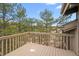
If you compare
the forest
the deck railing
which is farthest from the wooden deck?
the forest

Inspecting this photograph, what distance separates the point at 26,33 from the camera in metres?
6.02

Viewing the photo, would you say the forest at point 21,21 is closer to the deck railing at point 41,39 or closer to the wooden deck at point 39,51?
the deck railing at point 41,39

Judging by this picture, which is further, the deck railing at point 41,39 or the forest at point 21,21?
the deck railing at point 41,39

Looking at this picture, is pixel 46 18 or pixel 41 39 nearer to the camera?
pixel 46 18

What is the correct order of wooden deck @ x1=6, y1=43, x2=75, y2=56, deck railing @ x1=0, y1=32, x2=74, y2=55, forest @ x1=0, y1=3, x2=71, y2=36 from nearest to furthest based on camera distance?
wooden deck @ x1=6, y1=43, x2=75, y2=56
forest @ x1=0, y1=3, x2=71, y2=36
deck railing @ x1=0, y1=32, x2=74, y2=55

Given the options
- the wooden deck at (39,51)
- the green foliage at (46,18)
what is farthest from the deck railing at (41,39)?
the green foliage at (46,18)

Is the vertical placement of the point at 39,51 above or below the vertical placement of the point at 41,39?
below

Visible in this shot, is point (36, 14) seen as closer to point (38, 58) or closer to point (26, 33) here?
point (26, 33)

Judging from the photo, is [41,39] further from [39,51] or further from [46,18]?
[46,18]

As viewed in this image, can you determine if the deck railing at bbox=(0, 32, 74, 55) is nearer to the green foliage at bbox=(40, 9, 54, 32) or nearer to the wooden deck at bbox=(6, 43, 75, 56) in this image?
the wooden deck at bbox=(6, 43, 75, 56)

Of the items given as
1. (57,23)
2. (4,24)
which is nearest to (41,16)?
(57,23)

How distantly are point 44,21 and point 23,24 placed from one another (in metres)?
0.63

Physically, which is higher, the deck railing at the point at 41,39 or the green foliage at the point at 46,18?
the green foliage at the point at 46,18

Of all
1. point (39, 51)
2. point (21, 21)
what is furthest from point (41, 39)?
point (21, 21)
